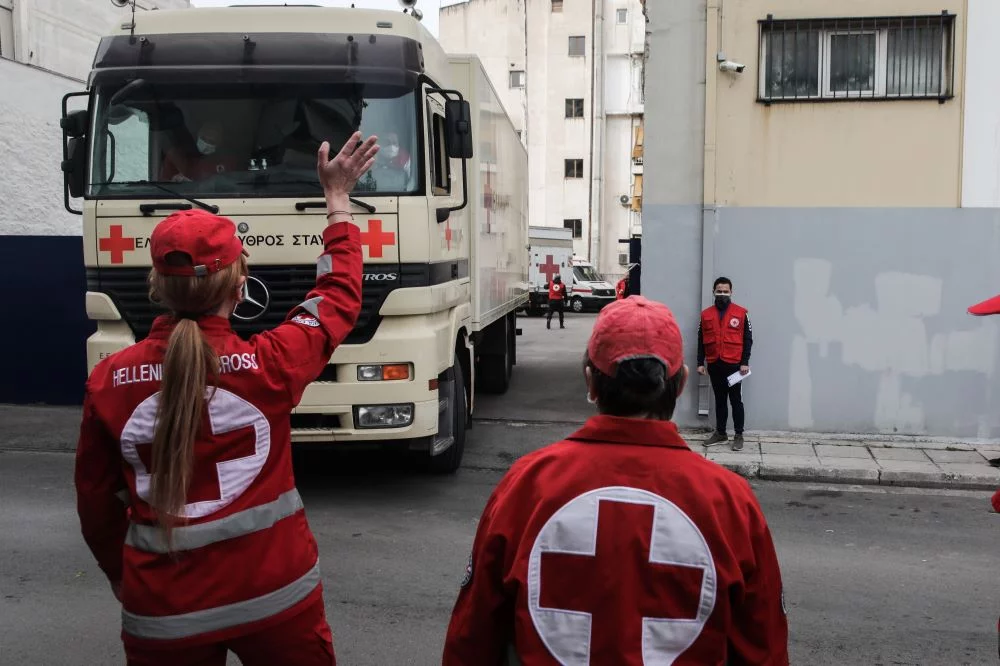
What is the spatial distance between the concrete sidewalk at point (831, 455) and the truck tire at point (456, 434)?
1309 mm

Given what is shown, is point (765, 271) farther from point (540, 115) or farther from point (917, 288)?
point (540, 115)

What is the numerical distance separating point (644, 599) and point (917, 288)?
31.2 feet

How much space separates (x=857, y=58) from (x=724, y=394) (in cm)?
379

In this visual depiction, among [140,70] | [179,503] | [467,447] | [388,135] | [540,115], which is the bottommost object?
[467,447]

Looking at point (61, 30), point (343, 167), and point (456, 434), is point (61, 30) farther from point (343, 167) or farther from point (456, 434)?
point (343, 167)

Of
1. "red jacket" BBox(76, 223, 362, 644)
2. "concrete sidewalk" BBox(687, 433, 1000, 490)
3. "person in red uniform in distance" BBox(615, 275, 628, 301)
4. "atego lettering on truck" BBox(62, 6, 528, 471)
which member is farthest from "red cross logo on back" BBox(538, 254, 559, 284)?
"red jacket" BBox(76, 223, 362, 644)

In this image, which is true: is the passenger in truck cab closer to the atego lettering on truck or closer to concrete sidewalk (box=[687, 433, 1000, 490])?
the atego lettering on truck

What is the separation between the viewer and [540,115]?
160ft

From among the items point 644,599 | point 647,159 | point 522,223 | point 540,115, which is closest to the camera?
point 644,599

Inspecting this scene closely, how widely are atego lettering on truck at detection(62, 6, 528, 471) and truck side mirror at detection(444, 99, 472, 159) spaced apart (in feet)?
0.04

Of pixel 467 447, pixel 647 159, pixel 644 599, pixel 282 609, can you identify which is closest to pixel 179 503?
pixel 282 609

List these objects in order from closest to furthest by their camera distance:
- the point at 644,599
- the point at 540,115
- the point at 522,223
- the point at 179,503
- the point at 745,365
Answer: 1. the point at 644,599
2. the point at 179,503
3. the point at 745,365
4. the point at 522,223
5. the point at 540,115

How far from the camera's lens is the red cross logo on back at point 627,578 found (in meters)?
1.99

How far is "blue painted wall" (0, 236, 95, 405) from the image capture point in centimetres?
1234
